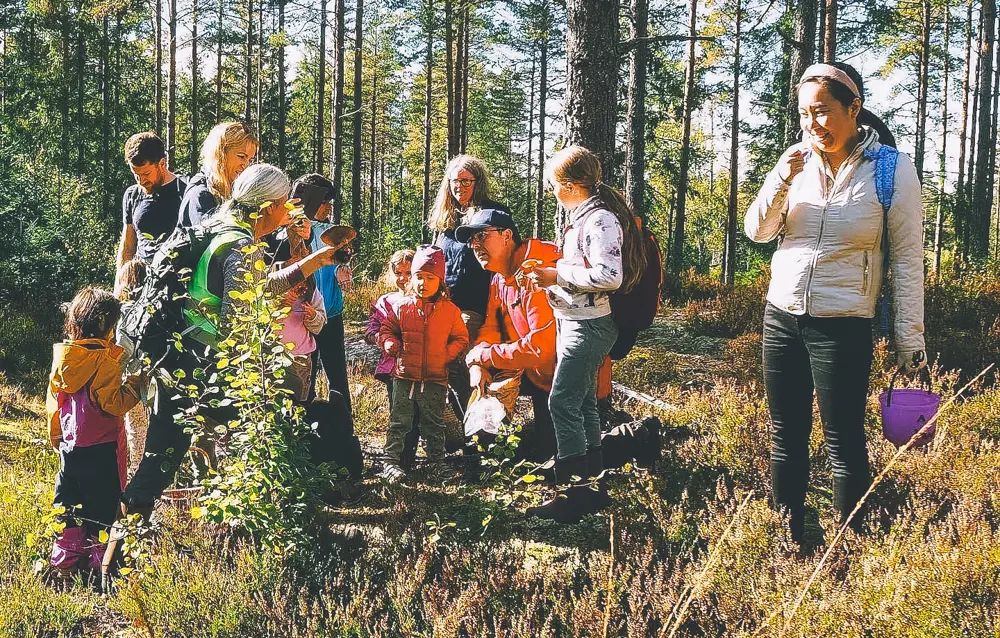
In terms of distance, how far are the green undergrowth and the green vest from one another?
3.23 feet

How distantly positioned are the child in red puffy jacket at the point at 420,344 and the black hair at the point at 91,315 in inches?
64.6

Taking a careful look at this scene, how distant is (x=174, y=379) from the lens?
305 cm

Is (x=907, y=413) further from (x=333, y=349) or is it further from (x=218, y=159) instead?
(x=218, y=159)

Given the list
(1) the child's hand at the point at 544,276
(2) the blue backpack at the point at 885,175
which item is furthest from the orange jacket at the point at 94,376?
(2) the blue backpack at the point at 885,175

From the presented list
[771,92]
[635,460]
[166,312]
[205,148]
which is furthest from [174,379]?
[771,92]

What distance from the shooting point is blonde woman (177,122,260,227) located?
357 cm

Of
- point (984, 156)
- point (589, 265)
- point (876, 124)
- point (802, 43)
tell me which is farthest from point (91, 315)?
point (984, 156)

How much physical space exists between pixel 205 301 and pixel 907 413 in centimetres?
307

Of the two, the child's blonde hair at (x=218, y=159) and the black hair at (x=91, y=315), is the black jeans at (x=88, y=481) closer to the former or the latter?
the black hair at (x=91, y=315)

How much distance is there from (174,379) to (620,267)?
2.05m

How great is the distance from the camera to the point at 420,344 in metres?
4.47

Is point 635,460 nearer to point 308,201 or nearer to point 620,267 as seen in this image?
point 620,267

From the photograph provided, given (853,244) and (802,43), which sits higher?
(802,43)

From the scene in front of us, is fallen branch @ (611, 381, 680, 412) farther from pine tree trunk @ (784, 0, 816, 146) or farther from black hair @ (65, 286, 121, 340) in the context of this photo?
pine tree trunk @ (784, 0, 816, 146)
